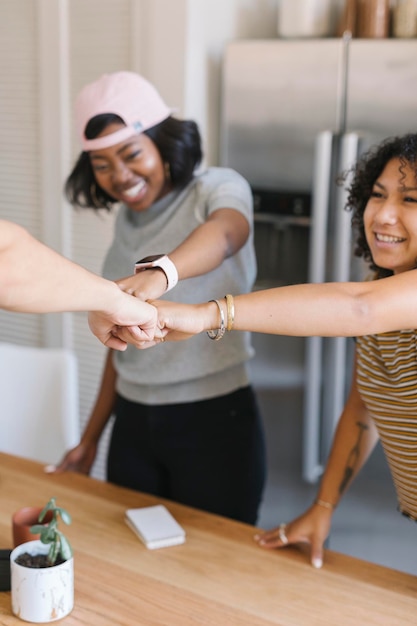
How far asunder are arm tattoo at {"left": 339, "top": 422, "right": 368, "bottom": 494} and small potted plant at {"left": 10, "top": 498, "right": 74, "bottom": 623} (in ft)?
1.87

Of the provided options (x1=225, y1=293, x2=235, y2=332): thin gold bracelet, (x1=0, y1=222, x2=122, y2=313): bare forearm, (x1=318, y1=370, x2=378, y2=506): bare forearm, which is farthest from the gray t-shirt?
(x1=0, y1=222, x2=122, y2=313): bare forearm

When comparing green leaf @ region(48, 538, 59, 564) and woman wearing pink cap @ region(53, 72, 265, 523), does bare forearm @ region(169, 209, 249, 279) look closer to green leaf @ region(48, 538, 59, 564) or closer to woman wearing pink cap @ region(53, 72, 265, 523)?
woman wearing pink cap @ region(53, 72, 265, 523)

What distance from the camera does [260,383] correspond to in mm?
2893

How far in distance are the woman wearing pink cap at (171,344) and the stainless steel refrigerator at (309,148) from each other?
65 centimetres

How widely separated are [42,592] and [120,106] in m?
1.02

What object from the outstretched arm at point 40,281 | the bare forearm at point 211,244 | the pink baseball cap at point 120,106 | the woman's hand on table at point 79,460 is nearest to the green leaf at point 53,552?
the outstretched arm at point 40,281

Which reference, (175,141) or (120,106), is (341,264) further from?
(120,106)

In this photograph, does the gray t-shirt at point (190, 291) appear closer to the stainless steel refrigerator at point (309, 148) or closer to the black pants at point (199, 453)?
the black pants at point (199, 453)

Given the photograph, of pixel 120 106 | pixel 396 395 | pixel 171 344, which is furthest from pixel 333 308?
pixel 120 106

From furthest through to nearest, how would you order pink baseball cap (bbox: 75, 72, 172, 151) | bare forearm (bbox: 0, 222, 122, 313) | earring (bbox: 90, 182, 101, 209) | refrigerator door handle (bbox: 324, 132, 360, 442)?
refrigerator door handle (bbox: 324, 132, 360, 442) < earring (bbox: 90, 182, 101, 209) < pink baseball cap (bbox: 75, 72, 172, 151) < bare forearm (bbox: 0, 222, 122, 313)

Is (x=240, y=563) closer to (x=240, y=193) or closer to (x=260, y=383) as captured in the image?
(x=240, y=193)

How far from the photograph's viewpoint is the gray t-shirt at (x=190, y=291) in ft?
6.38

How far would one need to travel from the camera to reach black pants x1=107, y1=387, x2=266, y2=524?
2.02 m

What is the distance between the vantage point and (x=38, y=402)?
8.18 ft
